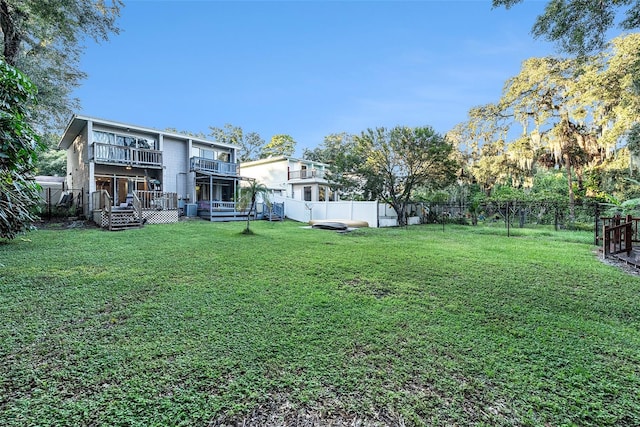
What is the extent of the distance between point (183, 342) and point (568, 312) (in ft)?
15.0

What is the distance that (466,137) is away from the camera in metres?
22.0

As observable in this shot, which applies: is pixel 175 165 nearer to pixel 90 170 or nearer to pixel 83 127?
pixel 90 170

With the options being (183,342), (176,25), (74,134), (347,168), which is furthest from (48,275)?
(74,134)

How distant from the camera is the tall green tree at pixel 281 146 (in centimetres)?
3394

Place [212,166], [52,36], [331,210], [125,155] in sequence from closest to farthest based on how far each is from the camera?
[52,36] < [125,155] < [331,210] < [212,166]

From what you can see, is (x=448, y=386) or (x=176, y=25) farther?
(x=176, y=25)

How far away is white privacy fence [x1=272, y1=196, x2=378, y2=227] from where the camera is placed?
15578mm

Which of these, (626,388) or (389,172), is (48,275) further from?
(389,172)

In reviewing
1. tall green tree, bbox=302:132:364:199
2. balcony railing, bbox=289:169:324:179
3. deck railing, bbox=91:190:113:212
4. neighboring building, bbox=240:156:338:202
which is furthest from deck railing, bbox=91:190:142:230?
balcony railing, bbox=289:169:324:179

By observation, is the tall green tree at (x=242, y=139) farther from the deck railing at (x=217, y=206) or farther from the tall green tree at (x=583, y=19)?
the tall green tree at (x=583, y=19)

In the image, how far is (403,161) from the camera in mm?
15297

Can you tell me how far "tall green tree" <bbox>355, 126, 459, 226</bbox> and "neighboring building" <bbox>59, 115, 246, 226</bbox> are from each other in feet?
28.0

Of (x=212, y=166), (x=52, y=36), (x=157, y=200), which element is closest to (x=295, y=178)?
(x=212, y=166)

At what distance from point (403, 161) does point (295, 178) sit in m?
10.4
